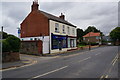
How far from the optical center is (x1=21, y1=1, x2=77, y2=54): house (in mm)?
22562

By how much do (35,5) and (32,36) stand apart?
7.84 metres

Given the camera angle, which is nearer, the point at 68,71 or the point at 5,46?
the point at 68,71

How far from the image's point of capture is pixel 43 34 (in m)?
25.3

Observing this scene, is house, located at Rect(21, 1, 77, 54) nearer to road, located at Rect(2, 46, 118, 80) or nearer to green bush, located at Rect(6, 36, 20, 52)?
green bush, located at Rect(6, 36, 20, 52)

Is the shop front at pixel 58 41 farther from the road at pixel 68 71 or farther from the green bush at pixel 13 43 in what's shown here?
the road at pixel 68 71

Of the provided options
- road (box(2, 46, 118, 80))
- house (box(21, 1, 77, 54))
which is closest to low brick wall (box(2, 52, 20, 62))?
road (box(2, 46, 118, 80))

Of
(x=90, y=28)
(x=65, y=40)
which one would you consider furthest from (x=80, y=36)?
(x=65, y=40)

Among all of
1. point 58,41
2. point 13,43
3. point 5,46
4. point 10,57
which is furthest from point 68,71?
point 58,41

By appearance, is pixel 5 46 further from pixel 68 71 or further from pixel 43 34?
pixel 43 34

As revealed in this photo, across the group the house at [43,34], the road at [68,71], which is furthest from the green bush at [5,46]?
the house at [43,34]

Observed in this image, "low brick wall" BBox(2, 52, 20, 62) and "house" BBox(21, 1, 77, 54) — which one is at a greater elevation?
"house" BBox(21, 1, 77, 54)

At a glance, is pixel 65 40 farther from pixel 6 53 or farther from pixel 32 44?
pixel 6 53

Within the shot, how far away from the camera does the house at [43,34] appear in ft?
74.0

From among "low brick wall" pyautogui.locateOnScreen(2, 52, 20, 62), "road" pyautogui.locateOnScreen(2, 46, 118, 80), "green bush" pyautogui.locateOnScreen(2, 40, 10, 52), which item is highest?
"green bush" pyautogui.locateOnScreen(2, 40, 10, 52)
